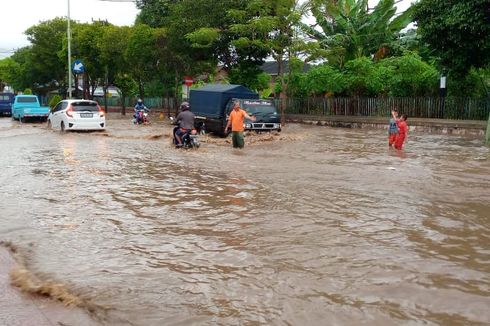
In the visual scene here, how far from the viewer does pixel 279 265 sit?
5387 millimetres

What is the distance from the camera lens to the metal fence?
2531 cm

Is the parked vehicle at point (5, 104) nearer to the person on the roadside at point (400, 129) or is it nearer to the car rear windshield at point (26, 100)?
the car rear windshield at point (26, 100)

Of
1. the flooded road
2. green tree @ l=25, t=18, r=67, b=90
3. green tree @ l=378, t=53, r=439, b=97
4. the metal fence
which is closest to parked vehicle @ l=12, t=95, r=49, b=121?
the metal fence

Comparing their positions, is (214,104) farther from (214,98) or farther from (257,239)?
(257,239)

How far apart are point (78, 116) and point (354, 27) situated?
52.6ft

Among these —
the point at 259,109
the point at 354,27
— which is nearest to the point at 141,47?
the point at 354,27

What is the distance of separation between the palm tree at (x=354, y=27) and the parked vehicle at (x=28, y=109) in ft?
49.9

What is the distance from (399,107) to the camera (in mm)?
28219

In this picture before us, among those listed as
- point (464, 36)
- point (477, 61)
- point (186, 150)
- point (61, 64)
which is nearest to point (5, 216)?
point (186, 150)

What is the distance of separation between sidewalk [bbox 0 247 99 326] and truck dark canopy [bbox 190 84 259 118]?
17064mm

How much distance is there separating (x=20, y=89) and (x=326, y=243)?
7576cm

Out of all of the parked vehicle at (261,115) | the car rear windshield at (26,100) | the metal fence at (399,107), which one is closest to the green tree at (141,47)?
the car rear windshield at (26,100)

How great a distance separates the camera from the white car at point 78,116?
828 inches

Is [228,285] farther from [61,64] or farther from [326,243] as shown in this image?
[61,64]
